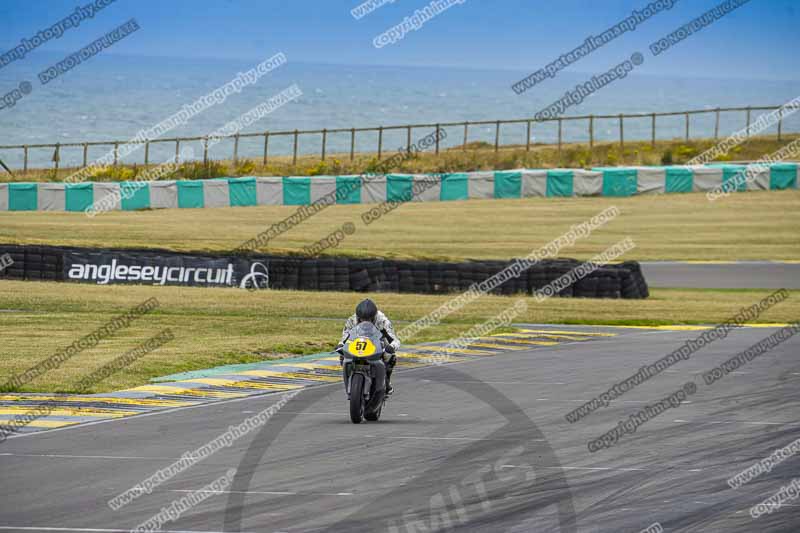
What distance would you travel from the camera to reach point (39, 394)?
53.6 ft

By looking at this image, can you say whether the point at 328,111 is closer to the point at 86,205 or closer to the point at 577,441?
the point at 86,205

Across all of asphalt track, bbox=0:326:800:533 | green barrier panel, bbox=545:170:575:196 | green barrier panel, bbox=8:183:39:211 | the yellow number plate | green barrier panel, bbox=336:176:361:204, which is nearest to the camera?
asphalt track, bbox=0:326:800:533

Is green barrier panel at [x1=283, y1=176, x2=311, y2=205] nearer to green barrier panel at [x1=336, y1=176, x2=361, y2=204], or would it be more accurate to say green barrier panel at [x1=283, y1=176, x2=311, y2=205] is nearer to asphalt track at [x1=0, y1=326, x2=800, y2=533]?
green barrier panel at [x1=336, y1=176, x2=361, y2=204]

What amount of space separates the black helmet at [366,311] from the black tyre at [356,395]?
0.70m

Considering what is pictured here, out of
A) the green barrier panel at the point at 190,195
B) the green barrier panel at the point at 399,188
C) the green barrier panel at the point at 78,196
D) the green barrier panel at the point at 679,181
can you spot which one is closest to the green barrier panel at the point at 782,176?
the green barrier panel at the point at 679,181

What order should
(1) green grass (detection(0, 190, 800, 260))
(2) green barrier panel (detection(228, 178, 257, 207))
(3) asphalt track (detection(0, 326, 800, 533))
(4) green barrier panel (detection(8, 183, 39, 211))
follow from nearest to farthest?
(3) asphalt track (detection(0, 326, 800, 533)) < (1) green grass (detection(0, 190, 800, 260)) < (4) green barrier panel (detection(8, 183, 39, 211)) < (2) green barrier panel (detection(228, 178, 257, 207))

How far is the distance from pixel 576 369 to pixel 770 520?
9.82 metres

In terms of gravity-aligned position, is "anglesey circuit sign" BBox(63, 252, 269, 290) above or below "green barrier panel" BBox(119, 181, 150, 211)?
below

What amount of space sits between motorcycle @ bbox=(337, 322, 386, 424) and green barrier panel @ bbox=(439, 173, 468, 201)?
3773cm

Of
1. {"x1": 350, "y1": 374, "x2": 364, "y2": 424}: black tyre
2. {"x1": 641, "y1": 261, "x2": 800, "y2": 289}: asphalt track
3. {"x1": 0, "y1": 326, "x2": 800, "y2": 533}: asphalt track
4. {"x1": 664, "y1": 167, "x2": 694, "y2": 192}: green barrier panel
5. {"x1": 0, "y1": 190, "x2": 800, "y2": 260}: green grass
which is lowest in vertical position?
{"x1": 0, "y1": 326, "x2": 800, "y2": 533}: asphalt track

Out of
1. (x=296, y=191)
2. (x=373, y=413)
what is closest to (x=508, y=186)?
(x=296, y=191)

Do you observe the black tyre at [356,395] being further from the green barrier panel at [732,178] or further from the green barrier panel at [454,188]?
the green barrier panel at [732,178]

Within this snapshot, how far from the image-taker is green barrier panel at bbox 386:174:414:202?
5000 cm

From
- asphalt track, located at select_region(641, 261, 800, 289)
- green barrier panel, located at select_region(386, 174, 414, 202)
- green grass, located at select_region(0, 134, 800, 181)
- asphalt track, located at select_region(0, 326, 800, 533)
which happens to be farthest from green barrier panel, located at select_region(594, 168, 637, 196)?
asphalt track, located at select_region(0, 326, 800, 533)
